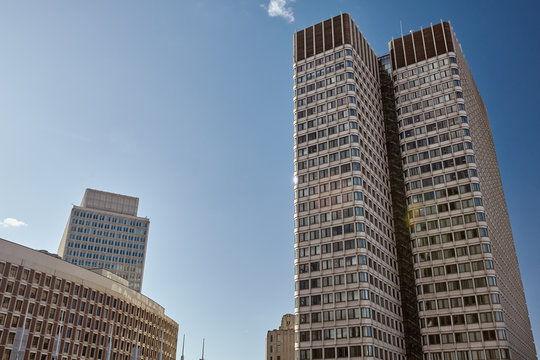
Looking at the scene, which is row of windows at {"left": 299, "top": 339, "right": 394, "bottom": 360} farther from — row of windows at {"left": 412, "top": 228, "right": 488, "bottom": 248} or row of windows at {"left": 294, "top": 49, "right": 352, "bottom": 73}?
row of windows at {"left": 294, "top": 49, "right": 352, "bottom": 73}

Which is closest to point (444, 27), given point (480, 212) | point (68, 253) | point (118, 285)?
point (480, 212)

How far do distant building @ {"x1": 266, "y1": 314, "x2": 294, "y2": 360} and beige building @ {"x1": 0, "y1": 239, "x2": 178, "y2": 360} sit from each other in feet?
177

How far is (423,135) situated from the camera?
11875 centimetres

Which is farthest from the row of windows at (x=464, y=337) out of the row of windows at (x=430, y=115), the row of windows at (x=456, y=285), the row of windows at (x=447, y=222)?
the row of windows at (x=430, y=115)

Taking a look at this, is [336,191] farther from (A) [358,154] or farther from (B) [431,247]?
(B) [431,247]

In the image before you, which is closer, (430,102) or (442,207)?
(442,207)

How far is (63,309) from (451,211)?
9231cm

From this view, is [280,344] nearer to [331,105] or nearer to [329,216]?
[329,216]

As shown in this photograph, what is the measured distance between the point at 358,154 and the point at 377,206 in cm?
1275

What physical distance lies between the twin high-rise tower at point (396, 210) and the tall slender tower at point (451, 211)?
260mm

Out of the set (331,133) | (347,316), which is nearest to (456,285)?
(347,316)

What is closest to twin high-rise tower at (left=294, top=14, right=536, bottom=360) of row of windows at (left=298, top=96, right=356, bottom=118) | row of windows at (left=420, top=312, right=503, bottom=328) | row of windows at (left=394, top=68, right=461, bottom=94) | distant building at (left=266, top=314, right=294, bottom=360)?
row of windows at (left=420, top=312, right=503, bottom=328)

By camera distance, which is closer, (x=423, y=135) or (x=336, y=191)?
(x=336, y=191)

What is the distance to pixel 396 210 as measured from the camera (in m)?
118
